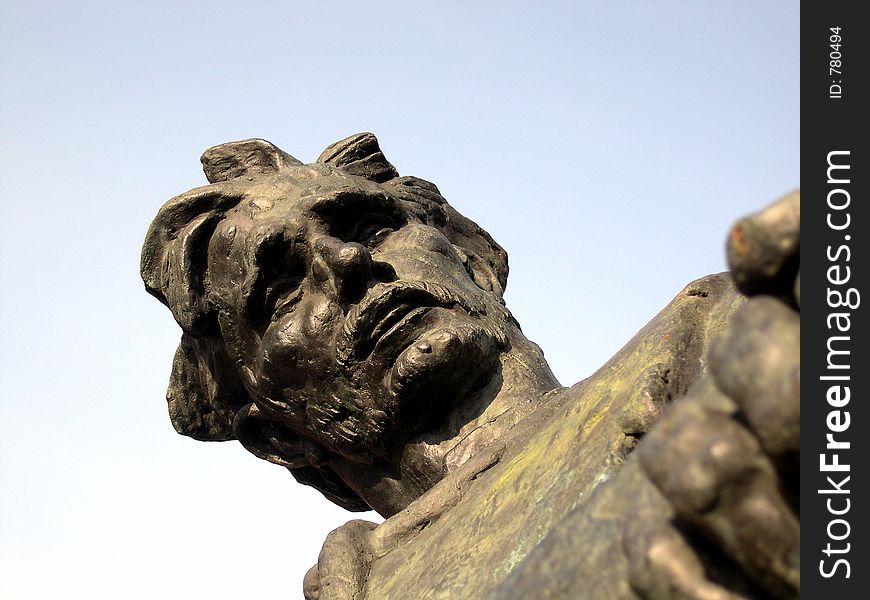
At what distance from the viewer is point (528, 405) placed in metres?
4.34

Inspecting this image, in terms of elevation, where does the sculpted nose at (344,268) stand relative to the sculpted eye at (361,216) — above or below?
below

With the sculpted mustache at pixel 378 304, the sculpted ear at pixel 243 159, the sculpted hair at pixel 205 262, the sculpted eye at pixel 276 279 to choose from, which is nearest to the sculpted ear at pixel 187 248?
the sculpted hair at pixel 205 262

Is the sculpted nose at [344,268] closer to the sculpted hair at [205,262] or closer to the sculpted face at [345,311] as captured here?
the sculpted face at [345,311]

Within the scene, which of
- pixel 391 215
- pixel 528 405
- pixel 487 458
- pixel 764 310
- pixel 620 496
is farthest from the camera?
pixel 391 215

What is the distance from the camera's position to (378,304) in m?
4.47

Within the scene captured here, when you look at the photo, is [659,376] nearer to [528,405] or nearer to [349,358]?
[528,405]

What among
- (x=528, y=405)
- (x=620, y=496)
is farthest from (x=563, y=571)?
(x=528, y=405)

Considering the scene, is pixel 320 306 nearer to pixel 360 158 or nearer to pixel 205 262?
pixel 205 262

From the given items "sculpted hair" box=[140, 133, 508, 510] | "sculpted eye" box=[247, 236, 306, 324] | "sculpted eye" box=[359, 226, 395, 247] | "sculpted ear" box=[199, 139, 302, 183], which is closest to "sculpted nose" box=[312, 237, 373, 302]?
"sculpted eye" box=[247, 236, 306, 324]

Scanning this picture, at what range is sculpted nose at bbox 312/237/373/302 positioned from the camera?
4484 millimetres

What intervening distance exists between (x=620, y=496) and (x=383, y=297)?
2.78 meters

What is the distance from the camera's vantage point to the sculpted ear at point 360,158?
18.2 ft

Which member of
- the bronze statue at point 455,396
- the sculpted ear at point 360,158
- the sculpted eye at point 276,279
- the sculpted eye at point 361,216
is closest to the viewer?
the bronze statue at point 455,396

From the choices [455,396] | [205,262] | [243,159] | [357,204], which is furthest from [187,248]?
[455,396]
